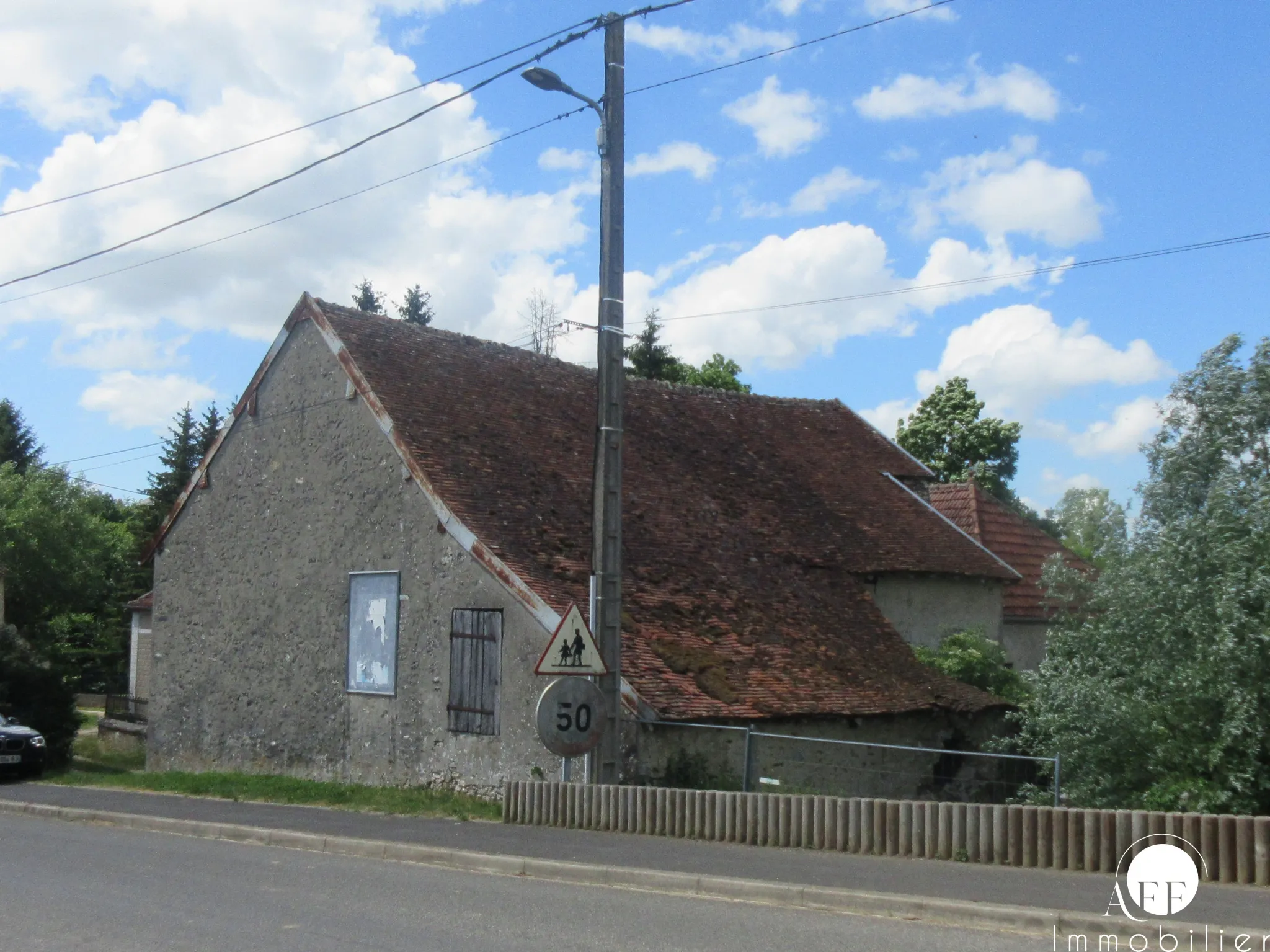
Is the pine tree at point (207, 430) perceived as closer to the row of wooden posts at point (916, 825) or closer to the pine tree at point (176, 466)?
the pine tree at point (176, 466)

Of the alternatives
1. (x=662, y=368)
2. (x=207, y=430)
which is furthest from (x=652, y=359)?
(x=207, y=430)

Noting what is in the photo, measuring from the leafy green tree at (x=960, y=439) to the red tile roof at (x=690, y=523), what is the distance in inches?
910

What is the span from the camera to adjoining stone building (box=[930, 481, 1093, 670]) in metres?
25.0

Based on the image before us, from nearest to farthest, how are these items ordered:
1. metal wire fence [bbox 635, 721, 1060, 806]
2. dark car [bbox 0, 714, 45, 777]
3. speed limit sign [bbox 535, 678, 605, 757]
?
speed limit sign [bbox 535, 678, 605, 757], metal wire fence [bbox 635, 721, 1060, 806], dark car [bbox 0, 714, 45, 777]

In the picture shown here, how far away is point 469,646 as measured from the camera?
56.0 ft

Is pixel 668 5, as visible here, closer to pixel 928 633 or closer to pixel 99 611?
pixel 928 633

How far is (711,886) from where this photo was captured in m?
9.80

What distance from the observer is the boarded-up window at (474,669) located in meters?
16.7

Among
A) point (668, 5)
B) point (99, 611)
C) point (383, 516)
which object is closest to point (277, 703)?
point (383, 516)

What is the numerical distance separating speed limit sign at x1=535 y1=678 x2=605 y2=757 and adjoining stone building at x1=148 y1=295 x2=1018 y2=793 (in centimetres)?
233

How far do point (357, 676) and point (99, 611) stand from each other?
148 feet

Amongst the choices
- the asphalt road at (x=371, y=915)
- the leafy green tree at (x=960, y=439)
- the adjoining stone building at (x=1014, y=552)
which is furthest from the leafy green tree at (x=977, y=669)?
the leafy green tree at (x=960, y=439)

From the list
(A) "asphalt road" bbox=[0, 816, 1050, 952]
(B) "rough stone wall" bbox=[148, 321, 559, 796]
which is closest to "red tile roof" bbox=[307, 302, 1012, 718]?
(B) "rough stone wall" bbox=[148, 321, 559, 796]

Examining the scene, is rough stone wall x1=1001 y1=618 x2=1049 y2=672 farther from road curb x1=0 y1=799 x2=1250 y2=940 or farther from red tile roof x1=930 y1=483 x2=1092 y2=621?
road curb x1=0 y1=799 x2=1250 y2=940
